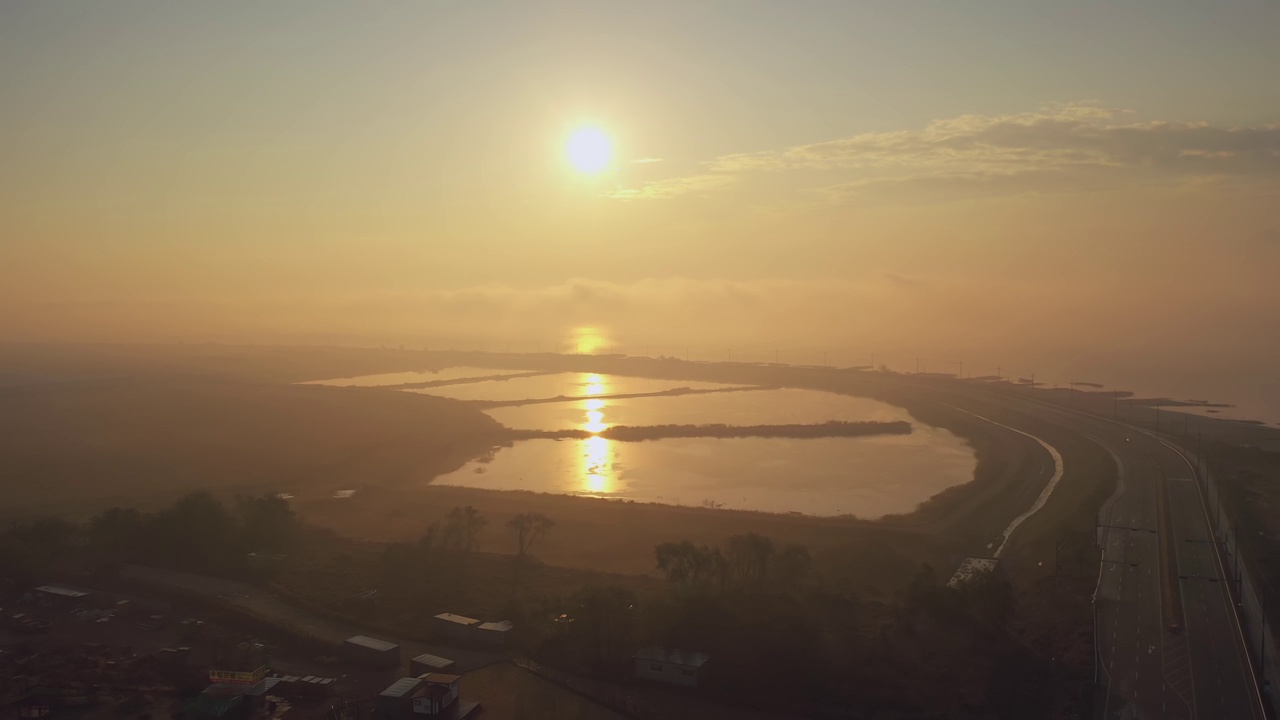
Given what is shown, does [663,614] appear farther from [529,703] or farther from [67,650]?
[67,650]

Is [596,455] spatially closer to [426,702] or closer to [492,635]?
[492,635]

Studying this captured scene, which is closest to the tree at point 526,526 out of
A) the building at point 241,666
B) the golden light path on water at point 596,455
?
the building at point 241,666

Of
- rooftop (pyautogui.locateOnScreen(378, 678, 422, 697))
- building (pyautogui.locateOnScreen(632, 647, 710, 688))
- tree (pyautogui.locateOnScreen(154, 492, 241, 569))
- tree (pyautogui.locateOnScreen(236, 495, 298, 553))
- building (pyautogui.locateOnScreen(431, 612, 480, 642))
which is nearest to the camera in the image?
rooftop (pyautogui.locateOnScreen(378, 678, 422, 697))

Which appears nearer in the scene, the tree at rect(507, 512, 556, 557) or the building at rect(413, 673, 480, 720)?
the building at rect(413, 673, 480, 720)

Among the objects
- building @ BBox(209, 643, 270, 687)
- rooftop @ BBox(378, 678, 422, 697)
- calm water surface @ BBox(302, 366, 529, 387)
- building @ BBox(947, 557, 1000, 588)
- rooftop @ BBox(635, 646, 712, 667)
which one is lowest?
building @ BBox(209, 643, 270, 687)

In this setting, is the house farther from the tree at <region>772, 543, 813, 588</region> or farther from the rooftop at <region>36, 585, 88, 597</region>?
the rooftop at <region>36, 585, 88, 597</region>

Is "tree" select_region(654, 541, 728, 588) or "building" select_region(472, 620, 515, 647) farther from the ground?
"tree" select_region(654, 541, 728, 588)

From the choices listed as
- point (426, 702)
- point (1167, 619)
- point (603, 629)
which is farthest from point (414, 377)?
point (1167, 619)

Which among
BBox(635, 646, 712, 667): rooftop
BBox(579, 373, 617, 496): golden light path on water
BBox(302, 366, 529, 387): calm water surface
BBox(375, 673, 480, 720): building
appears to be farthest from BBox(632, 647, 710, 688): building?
BBox(302, 366, 529, 387): calm water surface
